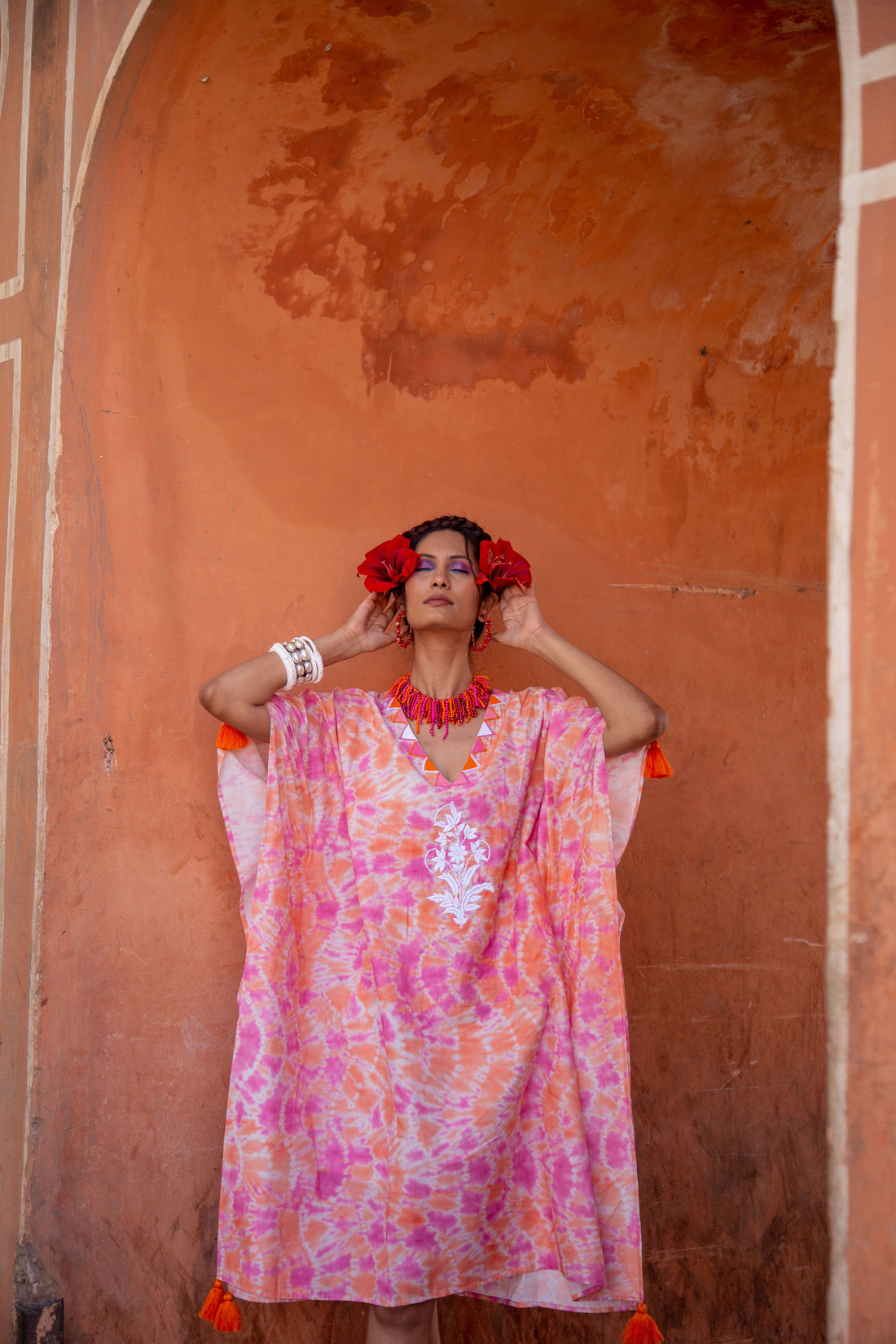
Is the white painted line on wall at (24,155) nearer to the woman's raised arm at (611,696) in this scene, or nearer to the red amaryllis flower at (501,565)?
the red amaryllis flower at (501,565)

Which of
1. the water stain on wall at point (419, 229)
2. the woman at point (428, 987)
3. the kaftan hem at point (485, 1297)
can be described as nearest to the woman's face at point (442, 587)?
the woman at point (428, 987)

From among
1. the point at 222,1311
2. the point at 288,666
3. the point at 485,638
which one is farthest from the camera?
the point at 485,638

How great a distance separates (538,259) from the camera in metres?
3.00

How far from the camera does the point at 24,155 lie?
9.50 ft

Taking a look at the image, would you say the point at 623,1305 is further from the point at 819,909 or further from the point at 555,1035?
the point at 819,909

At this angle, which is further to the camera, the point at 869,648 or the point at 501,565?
the point at 501,565

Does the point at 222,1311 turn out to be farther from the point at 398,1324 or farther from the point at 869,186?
the point at 869,186

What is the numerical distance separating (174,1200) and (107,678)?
125 cm

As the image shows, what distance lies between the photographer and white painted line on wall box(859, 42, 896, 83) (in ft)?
6.51

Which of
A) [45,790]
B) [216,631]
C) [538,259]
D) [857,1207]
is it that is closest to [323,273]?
[538,259]

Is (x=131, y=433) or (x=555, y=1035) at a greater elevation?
(x=131, y=433)

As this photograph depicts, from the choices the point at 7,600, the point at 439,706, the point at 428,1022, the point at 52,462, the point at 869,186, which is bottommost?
the point at 428,1022

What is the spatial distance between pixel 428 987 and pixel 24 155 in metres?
2.41

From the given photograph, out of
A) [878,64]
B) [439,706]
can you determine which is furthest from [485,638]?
[878,64]
